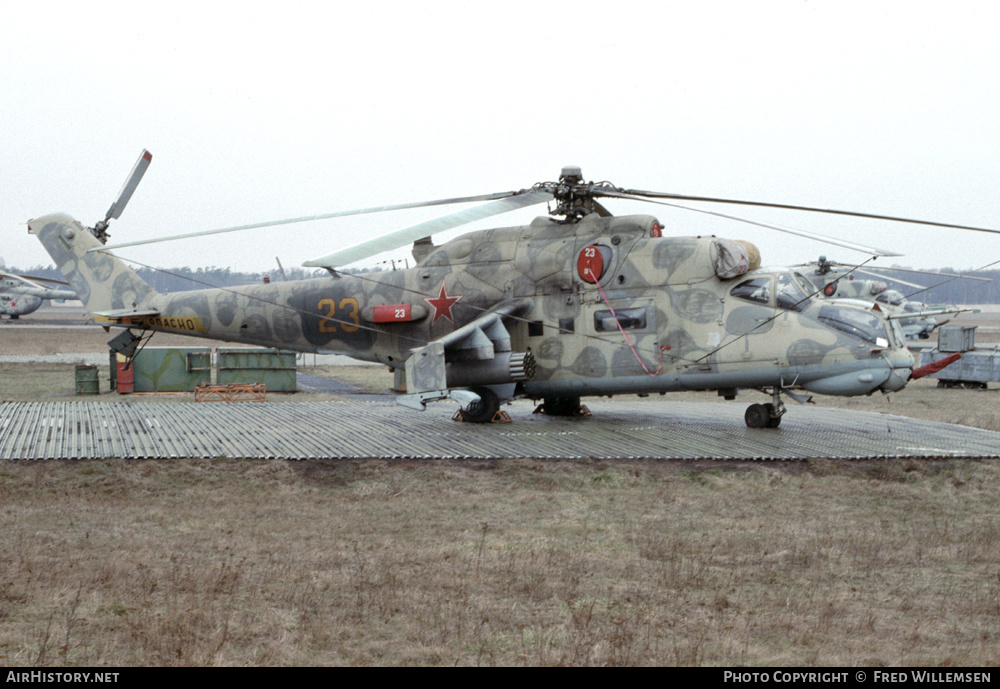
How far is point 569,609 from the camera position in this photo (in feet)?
25.8

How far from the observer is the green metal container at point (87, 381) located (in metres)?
31.8

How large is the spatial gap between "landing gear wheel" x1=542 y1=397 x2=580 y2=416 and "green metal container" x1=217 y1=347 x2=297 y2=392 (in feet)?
52.2

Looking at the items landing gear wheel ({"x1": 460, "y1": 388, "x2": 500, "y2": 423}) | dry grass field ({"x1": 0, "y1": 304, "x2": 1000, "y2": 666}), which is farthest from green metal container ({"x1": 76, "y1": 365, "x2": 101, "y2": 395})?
dry grass field ({"x1": 0, "y1": 304, "x2": 1000, "y2": 666})

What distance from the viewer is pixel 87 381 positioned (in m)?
31.9

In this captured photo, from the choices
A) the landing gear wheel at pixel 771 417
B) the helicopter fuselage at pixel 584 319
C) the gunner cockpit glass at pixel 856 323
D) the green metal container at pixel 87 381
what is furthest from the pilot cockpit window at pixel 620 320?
the green metal container at pixel 87 381

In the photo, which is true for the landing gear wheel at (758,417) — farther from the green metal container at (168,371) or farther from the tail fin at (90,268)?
the green metal container at (168,371)

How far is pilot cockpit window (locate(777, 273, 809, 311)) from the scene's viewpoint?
55.6 feet

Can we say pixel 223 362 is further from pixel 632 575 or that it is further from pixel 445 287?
pixel 632 575

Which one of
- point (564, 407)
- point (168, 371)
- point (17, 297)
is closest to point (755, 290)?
point (564, 407)

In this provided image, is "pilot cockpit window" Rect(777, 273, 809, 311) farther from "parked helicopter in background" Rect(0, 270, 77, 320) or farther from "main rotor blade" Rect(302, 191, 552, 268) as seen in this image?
"parked helicopter in background" Rect(0, 270, 77, 320)

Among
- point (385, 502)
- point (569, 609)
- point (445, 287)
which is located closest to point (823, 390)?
A: point (445, 287)

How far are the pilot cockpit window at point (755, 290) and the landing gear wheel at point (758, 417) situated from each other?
2.29 metres

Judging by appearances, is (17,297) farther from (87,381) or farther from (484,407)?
A: (484,407)
